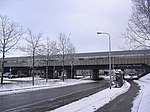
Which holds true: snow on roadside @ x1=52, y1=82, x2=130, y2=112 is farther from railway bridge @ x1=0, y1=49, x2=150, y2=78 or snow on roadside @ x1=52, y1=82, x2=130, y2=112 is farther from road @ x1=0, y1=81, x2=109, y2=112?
railway bridge @ x1=0, y1=49, x2=150, y2=78

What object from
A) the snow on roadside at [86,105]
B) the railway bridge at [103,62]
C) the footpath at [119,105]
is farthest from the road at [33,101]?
the railway bridge at [103,62]

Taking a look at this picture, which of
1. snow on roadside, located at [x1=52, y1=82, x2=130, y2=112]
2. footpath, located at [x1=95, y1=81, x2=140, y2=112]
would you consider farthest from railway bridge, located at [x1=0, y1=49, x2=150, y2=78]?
footpath, located at [x1=95, y1=81, x2=140, y2=112]

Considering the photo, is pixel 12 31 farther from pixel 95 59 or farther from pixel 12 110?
pixel 95 59

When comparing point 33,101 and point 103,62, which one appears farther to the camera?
point 103,62

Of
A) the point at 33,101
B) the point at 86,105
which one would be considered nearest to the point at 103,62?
the point at 33,101

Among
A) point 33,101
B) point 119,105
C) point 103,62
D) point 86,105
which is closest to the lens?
point 86,105

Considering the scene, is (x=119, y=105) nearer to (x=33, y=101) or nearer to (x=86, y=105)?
(x=86, y=105)

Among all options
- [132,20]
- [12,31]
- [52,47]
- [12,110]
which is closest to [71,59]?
[52,47]

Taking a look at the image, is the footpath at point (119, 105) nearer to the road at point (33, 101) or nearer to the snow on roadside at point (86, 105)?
the snow on roadside at point (86, 105)

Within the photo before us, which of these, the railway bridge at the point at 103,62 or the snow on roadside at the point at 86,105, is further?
the railway bridge at the point at 103,62

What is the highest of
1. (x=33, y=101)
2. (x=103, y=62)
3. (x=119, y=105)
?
(x=103, y=62)

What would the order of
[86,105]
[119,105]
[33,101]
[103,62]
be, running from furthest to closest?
1. [103,62]
2. [33,101]
3. [119,105]
4. [86,105]

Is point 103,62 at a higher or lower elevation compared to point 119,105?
higher

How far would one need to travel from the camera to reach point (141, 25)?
67.8ft
